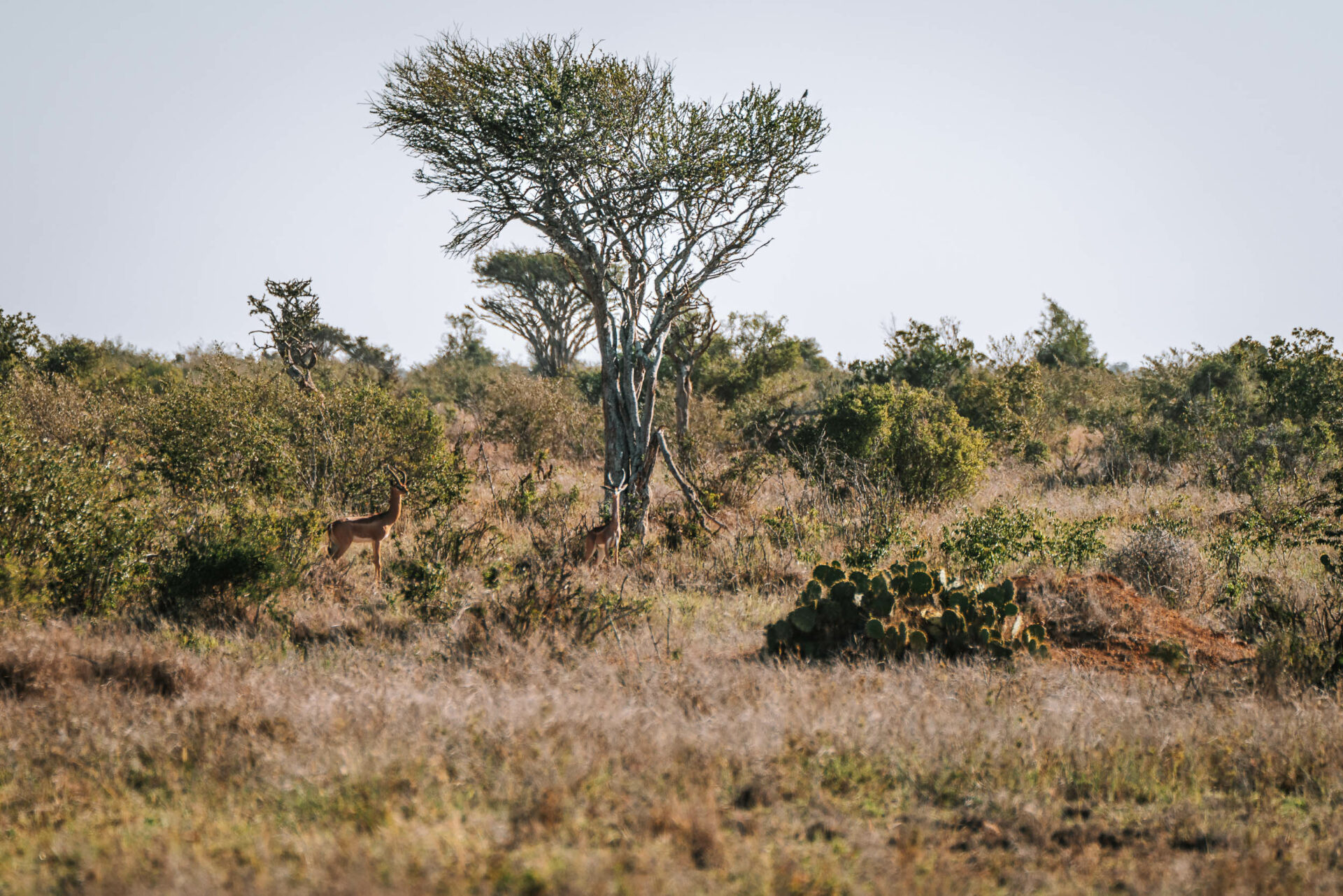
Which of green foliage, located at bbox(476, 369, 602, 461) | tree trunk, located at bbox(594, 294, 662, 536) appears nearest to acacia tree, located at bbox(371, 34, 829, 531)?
tree trunk, located at bbox(594, 294, 662, 536)

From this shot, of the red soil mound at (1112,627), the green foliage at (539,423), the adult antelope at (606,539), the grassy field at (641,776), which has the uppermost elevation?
the green foliage at (539,423)

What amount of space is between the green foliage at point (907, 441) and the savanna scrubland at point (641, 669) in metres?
0.08

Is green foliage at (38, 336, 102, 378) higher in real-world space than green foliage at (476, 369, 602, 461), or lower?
higher

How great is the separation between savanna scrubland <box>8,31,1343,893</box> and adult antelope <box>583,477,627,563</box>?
22cm

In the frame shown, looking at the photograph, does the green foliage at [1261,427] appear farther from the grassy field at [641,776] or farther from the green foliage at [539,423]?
the green foliage at [539,423]

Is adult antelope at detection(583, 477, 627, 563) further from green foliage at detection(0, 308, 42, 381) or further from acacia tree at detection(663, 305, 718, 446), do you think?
green foliage at detection(0, 308, 42, 381)

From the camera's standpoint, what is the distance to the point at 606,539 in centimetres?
764

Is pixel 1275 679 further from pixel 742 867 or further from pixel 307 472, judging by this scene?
pixel 307 472

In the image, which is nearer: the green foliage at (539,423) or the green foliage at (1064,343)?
the green foliage at (539,423)

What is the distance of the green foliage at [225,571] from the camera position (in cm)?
639

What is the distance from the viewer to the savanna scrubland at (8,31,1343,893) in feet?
10.2

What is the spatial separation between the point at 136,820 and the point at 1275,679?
259 inches

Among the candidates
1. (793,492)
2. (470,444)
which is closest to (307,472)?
(470,444)

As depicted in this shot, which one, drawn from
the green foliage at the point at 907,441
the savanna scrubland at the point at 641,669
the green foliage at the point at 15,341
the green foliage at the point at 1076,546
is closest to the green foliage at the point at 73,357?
the green foliage at the point at 15,341
